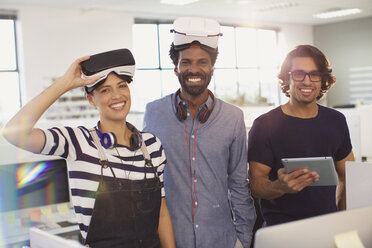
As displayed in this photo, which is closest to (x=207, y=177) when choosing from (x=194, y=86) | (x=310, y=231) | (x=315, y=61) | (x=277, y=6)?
(x=194, y=86)

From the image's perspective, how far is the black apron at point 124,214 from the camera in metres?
1.43

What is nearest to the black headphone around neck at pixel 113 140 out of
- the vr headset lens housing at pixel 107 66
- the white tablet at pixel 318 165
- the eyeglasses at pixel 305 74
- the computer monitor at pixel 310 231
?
the vr headset lens housing at pixel 107 66

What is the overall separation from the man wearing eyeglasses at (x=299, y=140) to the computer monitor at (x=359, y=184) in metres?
0.47

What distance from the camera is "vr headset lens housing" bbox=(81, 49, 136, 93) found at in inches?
59.1

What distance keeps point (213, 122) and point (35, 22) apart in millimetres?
7244

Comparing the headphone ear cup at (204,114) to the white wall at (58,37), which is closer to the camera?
the headphone ear cup at (204,114)

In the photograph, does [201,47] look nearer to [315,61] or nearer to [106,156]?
[315,61]

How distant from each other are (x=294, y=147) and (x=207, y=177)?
423mm

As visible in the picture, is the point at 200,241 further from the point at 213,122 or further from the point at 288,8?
the point at 288,8

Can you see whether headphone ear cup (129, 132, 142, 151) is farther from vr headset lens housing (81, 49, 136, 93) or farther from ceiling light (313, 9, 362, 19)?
ceiling light (313, 9, 362, 19)

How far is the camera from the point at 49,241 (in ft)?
3.23

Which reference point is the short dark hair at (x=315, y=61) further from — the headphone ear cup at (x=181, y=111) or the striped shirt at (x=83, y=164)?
the striped shirt at (x=83, y=164)

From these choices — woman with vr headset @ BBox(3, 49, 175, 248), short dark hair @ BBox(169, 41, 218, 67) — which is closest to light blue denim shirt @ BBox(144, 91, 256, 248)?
short dark hair @ BBox(169, 41, 218, 67)

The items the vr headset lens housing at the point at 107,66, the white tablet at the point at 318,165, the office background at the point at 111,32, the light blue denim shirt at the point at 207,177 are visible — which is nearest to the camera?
the vr headset lens housing at the point at 107,66
